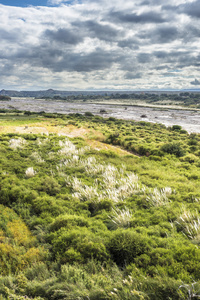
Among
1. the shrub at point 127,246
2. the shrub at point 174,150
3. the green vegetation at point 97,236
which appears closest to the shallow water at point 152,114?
the shrub at point 174,150

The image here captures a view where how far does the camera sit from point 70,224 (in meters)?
6.13

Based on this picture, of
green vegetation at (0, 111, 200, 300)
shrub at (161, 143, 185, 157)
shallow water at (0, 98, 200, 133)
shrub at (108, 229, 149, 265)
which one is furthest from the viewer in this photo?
shallow water at (0, 98, 200, 133)

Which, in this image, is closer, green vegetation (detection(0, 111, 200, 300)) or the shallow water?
green vegetation (detection(0, 111, 200, 300))

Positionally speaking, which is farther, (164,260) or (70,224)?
(70,224)

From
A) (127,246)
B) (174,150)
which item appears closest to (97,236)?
(127,246)

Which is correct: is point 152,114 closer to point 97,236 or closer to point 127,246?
point 97,236

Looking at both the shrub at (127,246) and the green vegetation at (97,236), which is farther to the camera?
the shrub at (127,246)

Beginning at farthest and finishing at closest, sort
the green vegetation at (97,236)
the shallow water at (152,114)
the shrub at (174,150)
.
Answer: the shallow water at (152,114) → the shrub at (174,150) → the green vegetation at (97,236)

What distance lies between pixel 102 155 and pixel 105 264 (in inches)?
426

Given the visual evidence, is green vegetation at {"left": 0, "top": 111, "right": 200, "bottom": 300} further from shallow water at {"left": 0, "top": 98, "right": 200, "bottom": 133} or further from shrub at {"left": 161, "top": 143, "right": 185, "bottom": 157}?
shallow water at {"left": 0, "top": 98, "right": 200, "bottom": 133}

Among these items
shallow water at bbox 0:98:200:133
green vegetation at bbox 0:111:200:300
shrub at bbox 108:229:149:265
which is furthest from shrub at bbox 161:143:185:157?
shallow water at bbox 0:98:200:133

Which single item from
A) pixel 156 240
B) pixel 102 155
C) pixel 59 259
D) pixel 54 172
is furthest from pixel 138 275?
pixel 102 155

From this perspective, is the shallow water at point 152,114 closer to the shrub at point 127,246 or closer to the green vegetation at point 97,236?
the green vegetation at point 97,236

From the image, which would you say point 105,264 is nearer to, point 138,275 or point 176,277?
point 138,275
